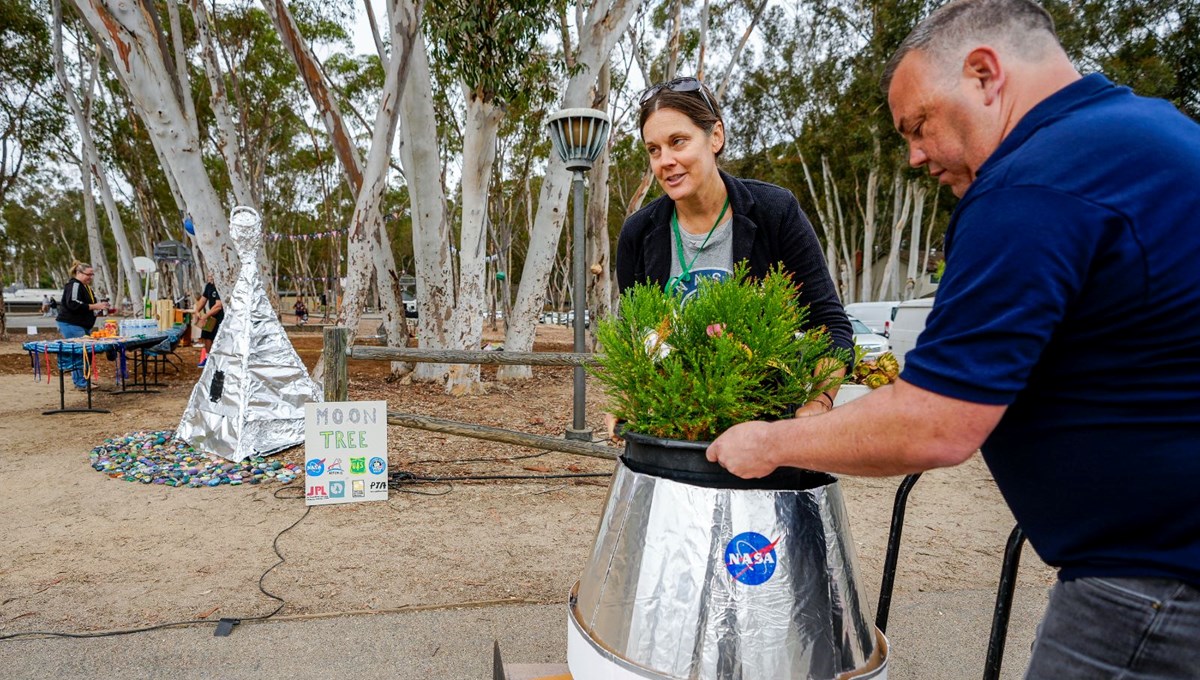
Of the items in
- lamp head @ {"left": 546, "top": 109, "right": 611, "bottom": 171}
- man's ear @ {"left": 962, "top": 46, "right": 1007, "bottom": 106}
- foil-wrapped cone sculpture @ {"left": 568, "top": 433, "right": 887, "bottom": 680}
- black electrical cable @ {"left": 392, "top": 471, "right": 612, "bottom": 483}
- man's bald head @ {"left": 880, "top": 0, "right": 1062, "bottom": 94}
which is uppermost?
lamp head @ {"left": 546, "top": 109, "right": 611, "bottom": 171}

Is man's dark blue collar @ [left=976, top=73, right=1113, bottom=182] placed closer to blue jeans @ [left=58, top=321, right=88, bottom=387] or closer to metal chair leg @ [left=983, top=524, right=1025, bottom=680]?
metal chair leg @ [left=983, top=524, right=1025, bottom=680]

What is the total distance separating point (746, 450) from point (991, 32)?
0.68 m

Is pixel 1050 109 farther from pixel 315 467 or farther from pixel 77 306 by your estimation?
pixel 77 306

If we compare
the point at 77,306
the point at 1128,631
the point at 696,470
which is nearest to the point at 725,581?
the point at 696,470

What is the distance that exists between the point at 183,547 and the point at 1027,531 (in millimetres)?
4341

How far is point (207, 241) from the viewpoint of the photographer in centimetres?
693

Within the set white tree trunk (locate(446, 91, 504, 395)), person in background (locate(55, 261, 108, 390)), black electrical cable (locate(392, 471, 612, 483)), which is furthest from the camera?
person in background (locate(55, 261, 108, 390))

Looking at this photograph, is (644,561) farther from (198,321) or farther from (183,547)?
(198,321)

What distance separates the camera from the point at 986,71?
0.91 metres

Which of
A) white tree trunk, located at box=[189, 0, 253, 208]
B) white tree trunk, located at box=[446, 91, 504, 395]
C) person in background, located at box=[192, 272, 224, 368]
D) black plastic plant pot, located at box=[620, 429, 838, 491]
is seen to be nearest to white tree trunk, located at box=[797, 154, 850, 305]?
white tree trunk, located at box=[446, 91, 504, 395]

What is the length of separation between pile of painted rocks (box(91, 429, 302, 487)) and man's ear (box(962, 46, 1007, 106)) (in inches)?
214

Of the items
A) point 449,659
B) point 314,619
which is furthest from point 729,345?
point 314,619

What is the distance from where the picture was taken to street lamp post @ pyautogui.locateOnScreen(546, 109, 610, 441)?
662cm

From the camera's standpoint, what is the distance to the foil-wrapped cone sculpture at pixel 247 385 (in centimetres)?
571
